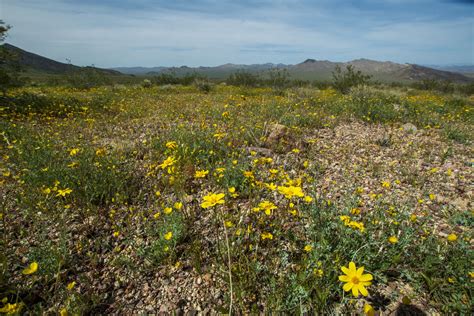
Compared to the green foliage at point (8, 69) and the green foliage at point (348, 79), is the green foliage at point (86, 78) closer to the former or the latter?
the green foliage at point (8, 69)

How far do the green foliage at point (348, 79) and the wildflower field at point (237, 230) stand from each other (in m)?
9.46

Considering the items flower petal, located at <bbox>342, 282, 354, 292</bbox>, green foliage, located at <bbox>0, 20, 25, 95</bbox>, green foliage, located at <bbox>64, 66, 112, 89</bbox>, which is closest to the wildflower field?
flower petal, located at <bbox>342, 282, 354, 292</bbox>

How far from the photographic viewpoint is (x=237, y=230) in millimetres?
2174

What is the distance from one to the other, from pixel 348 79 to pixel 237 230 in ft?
46.0

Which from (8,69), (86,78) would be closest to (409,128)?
(8,69)

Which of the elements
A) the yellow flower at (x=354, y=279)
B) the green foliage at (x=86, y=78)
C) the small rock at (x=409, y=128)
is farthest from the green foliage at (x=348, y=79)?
the green foliage at (x=86, y=78)

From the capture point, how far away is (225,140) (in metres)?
4.66

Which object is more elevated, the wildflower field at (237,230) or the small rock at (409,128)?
the small rock at (409,128)

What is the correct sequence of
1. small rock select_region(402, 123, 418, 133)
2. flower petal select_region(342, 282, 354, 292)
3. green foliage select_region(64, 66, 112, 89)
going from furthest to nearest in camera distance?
green foliage select_region(64, 66, 112, 89)
small rock select_region(402, 123, 418, 133)
flower petal select_region(342, 282, 354, 292)

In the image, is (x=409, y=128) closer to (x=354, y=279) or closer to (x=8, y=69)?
(x=354, y=279)

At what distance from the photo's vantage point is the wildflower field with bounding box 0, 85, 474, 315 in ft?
5.91

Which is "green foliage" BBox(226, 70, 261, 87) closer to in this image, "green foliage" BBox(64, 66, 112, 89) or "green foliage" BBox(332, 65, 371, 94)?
"green foliage" BBox(332, 65, 371, 94)

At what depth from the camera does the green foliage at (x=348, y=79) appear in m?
12.9

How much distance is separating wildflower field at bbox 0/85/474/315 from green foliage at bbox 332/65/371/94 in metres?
9.46
